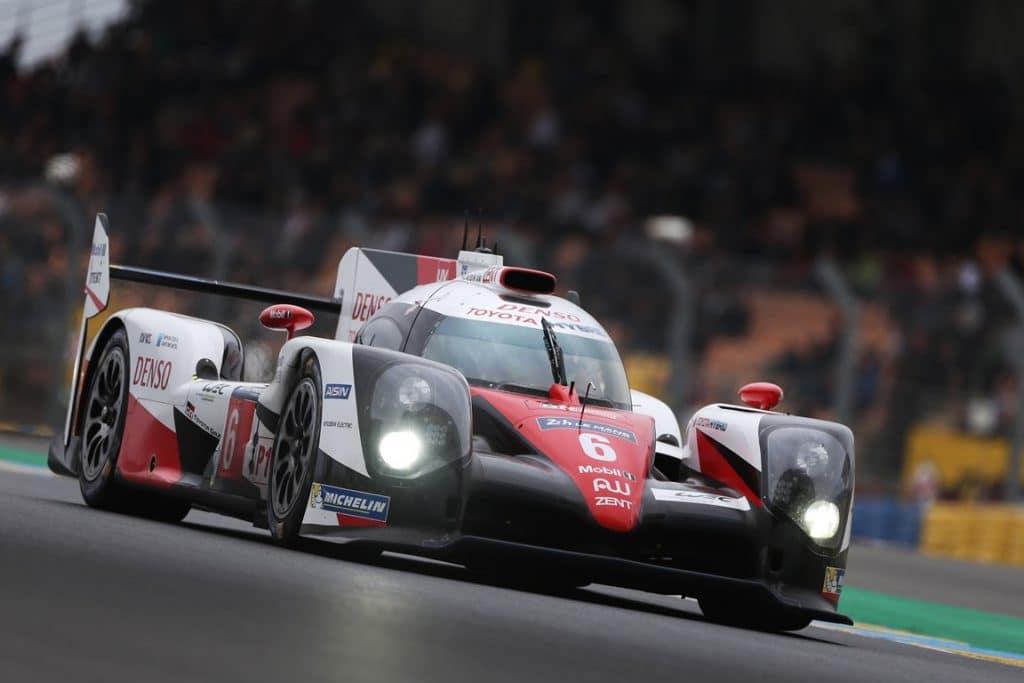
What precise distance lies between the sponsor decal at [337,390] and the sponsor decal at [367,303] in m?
2.60

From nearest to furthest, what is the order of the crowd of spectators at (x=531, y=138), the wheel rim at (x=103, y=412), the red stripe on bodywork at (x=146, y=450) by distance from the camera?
the red stripe on bodywork at (x=146, y=450)
the wheel rim at (x=103, y=412)
the crowd of spectators at (x=531, y=138)

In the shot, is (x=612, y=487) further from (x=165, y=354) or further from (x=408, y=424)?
Result: (x=165, y=354)

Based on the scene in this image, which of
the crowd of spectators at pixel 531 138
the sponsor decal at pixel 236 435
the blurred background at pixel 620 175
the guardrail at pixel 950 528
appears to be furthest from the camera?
the crowd of spectators at pixel 531 138

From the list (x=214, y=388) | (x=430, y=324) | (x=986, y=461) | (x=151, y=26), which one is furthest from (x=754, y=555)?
(x=151, y=26)

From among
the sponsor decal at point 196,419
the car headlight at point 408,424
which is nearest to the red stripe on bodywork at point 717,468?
the car headlight at point 408,424

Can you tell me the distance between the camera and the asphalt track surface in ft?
13.8

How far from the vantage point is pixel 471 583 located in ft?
23.6

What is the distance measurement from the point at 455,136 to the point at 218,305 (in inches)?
344

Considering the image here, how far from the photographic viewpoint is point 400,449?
700 cm

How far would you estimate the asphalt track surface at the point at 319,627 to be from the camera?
4195mm

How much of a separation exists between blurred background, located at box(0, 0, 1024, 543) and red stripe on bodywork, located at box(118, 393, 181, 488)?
601cm

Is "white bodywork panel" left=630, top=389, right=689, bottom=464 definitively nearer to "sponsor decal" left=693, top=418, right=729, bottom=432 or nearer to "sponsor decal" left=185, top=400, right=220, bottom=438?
"sponsor decal" left=693, top=418, right=729, bottom=432

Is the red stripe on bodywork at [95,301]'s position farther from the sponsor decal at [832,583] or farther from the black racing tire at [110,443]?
the sponsor decal at [832,583]

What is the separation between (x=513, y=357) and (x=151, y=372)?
189 cm
